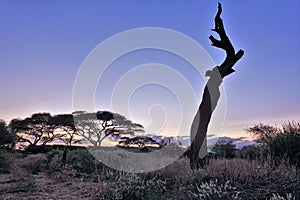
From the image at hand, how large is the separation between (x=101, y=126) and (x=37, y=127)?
487cm

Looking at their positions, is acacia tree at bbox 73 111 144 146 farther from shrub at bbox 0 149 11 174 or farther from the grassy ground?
the grassy ground

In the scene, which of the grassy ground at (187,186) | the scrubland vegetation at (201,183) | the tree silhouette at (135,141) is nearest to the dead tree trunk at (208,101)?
the scrubland vegetation at (201,183)

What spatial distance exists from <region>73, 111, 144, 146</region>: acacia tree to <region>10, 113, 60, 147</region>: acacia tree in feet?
7.38

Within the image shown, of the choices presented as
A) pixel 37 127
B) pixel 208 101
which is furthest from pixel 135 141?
pixel 208 101

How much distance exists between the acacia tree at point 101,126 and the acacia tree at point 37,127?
Answer: 225 centimetres

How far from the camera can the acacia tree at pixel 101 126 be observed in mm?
25812

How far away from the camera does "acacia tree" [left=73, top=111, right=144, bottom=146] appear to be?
1016 inches

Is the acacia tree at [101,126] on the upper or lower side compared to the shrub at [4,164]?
upper

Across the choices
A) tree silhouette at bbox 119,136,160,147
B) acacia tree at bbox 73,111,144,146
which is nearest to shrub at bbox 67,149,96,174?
tree silhouette at bbox 119,136,160,147

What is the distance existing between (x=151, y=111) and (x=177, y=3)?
3.68m

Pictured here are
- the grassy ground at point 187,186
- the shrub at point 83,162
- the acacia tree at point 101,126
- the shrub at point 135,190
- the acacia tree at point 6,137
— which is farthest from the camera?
the acacia tree at point 101,126

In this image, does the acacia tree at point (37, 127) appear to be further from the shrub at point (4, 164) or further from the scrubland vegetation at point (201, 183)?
the scrubland vegetation at point (201, 183)

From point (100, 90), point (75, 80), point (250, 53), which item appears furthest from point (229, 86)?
point (75, 80)

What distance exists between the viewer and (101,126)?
1065 inches
